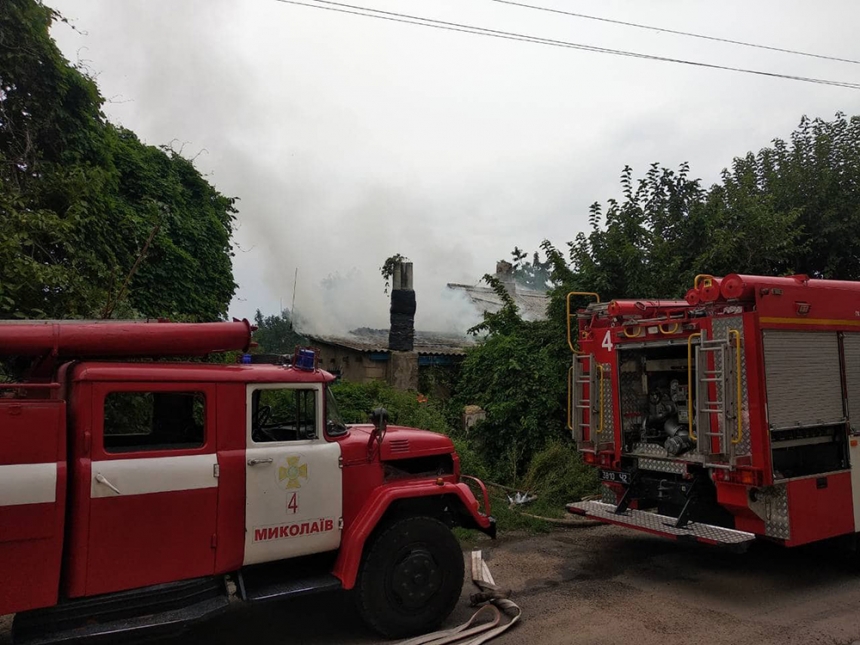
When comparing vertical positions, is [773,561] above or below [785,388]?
below

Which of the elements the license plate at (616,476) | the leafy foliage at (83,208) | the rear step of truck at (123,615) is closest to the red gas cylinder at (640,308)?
the license plate at (616,476)

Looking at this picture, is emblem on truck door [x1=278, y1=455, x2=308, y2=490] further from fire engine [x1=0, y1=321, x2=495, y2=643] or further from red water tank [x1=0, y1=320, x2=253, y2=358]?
red water tank [x1=0, y1=320, x2=253, y2=358]

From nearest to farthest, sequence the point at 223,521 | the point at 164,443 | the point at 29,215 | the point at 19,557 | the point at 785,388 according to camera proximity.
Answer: the point at 19,557, the point at 223,521, the point at 164,443, the point at 785,388, the point at 29,215

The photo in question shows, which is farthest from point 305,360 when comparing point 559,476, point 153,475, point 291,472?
point 559,476

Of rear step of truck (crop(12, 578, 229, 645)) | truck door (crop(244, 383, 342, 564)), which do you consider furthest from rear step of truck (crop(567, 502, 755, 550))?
rear step of truck (crop(12, 578, 229, 645))

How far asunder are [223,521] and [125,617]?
778mm

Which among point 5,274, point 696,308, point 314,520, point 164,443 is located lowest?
point 314,520

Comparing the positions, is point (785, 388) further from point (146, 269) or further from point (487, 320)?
point (146, 269)

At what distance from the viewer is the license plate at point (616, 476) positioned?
6.68 meters

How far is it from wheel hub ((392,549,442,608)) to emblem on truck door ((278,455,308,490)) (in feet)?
3.45

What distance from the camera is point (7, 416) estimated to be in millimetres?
3543

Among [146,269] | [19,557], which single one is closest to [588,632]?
[19,557]

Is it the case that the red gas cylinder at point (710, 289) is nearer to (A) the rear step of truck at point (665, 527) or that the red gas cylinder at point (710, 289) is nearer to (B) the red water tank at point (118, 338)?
(A) the rear step of truck at point (665, 527)

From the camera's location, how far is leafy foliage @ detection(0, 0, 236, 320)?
730 cm
